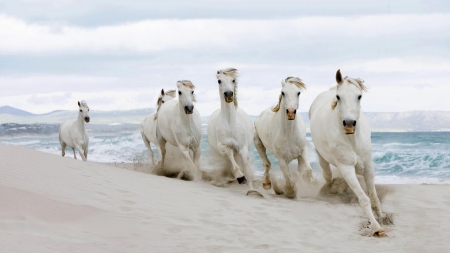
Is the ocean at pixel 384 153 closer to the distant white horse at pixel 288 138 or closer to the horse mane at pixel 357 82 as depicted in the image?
the distant white horse at pixel 288 138

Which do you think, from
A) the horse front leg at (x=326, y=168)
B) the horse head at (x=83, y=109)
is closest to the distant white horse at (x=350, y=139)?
the horse front leg at (x=326, y=168)

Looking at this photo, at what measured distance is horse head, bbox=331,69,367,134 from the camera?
22.6 feet

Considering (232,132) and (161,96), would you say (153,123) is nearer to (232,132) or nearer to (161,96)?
(161,96)

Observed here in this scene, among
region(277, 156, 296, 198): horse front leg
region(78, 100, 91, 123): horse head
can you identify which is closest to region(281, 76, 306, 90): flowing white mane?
region(277, 156, 296, 198): horse front leg

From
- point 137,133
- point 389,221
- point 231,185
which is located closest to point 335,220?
point 389,221

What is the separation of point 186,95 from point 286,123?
251 centimetres

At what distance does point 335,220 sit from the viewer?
7.98 metres

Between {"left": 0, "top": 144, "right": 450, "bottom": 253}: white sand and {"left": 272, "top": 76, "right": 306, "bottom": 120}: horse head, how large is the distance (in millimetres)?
1396

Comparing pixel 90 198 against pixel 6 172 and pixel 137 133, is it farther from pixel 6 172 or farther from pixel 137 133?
pixel 137 133

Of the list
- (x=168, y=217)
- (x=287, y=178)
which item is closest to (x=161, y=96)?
(x=287, y=178)

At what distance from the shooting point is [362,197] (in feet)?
24.0

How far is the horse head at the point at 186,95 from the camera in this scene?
11062 mm

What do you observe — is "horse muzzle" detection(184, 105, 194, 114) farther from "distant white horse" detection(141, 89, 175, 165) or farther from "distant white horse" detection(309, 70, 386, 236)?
"distant white horse" detection(141, 89, 175, 165)

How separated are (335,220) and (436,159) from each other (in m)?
17.8
